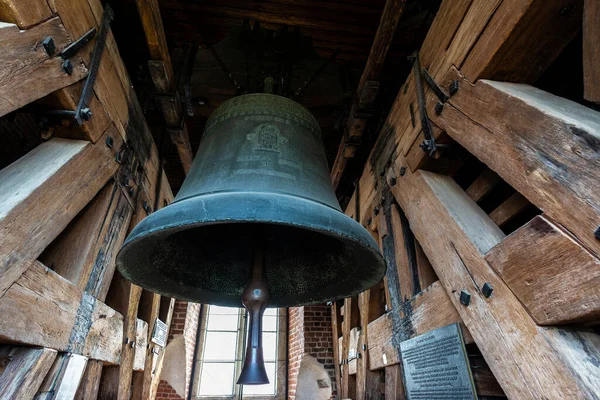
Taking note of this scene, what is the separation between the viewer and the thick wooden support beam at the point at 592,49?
100 cm

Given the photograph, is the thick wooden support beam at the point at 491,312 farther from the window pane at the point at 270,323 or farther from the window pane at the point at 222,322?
the window pane at the point at 222,322

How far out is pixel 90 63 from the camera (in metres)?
1.70

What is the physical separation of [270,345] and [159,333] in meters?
3.12

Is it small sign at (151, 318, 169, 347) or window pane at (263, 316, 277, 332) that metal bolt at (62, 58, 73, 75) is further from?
window pane at (263, 316, 277, 332)

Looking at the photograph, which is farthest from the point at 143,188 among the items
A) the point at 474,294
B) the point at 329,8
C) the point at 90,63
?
the point at 474,294

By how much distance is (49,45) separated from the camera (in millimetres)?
1354

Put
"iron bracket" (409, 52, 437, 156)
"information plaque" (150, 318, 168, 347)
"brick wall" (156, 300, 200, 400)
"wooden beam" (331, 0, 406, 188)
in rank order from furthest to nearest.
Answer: "brick wall" (156, 300, 200, 400), "information plaque" (150, 318, 168, 347), "wooden beam" (331, 0, 406, 188), "iron bracket" (409, 52, 437, 156)

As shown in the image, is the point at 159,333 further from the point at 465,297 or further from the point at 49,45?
the point at 465,297

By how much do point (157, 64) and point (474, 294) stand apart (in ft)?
6.54

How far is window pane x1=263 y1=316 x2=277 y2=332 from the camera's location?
5.84 meters

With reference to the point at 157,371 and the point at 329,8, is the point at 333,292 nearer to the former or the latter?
the point at 329,8

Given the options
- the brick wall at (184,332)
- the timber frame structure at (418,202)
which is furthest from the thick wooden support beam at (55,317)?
the brick wall at (184,332)

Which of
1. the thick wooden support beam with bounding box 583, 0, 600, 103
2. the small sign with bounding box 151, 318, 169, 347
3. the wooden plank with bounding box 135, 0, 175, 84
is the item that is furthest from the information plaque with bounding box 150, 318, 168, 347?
the thick wooden support beam with bounding box 583, 0, 600, 103

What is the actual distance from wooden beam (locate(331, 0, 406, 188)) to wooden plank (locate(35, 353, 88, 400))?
2014 mm
